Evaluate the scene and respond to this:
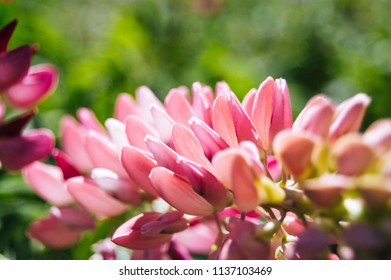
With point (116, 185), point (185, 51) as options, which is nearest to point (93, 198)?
point (116, 185)

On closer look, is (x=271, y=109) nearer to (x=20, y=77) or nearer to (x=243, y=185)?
(x=243, y=185)

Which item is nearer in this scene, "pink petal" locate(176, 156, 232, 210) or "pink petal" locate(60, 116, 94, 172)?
"pink petal" locate(176, 156, 232, 210)

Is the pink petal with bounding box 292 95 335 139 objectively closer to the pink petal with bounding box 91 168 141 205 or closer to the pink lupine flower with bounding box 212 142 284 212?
the pink lupine flower with bounding box 212 142 284 212

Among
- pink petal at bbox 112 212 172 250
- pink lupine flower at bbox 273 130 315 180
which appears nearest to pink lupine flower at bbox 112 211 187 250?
pink petal at bbox 112 212 172 250

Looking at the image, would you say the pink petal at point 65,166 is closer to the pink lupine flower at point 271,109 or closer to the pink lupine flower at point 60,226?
the pink lupine flower at point 60,226

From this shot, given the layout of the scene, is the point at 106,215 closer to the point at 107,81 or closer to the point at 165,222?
the point at 165,222

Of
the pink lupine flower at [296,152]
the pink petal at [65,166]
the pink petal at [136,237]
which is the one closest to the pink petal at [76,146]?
the pink petal at [65,166]
